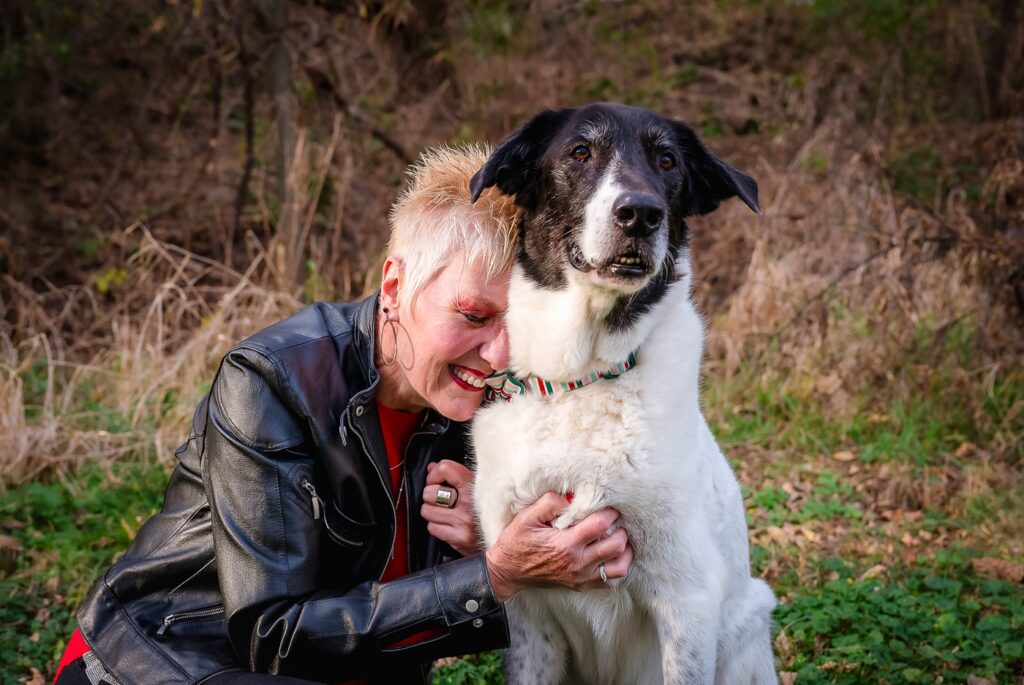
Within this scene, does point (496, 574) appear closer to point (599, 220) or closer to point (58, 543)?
point (599, 220)

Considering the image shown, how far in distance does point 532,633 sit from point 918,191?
5.54 m

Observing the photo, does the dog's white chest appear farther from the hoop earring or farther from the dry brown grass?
the dry brown grass

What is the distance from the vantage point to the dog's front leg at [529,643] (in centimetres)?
257

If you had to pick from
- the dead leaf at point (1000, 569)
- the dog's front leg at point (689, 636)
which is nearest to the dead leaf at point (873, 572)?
the dead leaf at point (1000, 569)

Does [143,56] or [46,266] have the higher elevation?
[143,56]

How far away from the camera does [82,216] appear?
746 cm

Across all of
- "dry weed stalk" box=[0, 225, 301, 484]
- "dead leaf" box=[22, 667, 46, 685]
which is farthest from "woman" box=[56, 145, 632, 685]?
"dry weed stalk" box=[0, 225, 301, 484]

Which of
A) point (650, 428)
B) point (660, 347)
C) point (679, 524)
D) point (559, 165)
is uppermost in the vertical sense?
point (559, 165)

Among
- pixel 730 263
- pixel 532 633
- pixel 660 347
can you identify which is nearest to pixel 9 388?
pixel 532 633

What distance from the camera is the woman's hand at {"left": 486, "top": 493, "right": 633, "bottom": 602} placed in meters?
2.29

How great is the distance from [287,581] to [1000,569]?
9.51ft

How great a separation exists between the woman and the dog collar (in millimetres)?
62

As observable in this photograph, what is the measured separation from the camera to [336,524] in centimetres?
241

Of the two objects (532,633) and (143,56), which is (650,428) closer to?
(532,633)
